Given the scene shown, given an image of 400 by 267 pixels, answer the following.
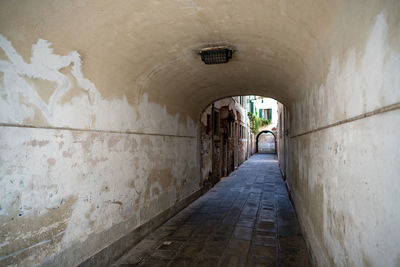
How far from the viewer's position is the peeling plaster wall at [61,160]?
2309mm

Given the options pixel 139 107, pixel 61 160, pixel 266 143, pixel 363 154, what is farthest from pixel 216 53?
pixel 266 143

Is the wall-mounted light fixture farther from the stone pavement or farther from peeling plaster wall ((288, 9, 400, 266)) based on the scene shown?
the stone pavement

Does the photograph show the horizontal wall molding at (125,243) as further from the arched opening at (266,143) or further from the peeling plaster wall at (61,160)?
the arched opening at (266,143)

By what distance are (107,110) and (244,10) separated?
2.23 m

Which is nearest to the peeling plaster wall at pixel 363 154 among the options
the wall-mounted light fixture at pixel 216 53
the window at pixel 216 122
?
the wall-mounted light fixture at pixel 216 53

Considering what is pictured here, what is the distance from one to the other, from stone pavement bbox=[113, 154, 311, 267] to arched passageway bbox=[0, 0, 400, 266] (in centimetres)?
45

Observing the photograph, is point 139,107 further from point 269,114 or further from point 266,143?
point 266,143

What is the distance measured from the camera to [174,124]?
627 centimetres

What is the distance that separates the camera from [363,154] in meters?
1.62

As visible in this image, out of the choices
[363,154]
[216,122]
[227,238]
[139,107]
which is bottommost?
[227,238]

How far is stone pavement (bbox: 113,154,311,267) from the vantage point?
148 inches

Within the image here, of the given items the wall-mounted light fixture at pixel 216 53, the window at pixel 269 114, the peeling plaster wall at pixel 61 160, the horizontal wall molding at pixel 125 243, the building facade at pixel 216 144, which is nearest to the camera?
the peeling plaster wall at pixel 61 160

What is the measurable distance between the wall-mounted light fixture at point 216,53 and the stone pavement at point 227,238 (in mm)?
3103

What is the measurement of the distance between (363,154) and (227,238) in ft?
11.4
